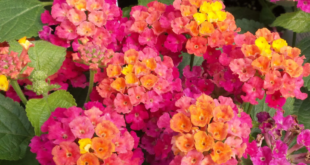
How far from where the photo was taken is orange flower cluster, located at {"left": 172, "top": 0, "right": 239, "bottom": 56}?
0.80 metres

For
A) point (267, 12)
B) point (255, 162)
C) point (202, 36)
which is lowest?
point (255, 162)

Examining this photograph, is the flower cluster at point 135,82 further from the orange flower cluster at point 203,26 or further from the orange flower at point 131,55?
the orange flower cluster at point 203,26

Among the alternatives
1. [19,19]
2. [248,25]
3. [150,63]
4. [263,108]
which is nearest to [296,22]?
[248,25]

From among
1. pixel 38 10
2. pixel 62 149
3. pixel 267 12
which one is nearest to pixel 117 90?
pixel 62 149

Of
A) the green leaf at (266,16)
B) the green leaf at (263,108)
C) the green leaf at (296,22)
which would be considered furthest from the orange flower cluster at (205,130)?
the green leaf at (266,16)

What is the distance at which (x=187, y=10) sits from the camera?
0.82 meters

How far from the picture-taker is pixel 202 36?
2.65 ft

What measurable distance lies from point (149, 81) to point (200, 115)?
6.9 inches

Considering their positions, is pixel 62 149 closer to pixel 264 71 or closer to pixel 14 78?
pixel 14 78

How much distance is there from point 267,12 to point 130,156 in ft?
3.66

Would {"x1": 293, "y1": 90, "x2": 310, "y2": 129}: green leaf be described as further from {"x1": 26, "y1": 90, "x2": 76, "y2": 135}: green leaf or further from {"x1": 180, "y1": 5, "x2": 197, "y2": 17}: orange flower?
{"x1": 26, "y1": 90, "x2": 76, "y2": 135}: green leaf

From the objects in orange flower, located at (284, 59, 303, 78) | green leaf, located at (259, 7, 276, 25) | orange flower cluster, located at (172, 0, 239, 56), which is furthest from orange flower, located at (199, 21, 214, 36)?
green leaf, located at (259, 7, 276, 25)

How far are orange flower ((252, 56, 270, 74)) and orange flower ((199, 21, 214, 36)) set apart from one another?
0.17 metres

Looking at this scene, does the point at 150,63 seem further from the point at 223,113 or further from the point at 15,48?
the point at 15,48
